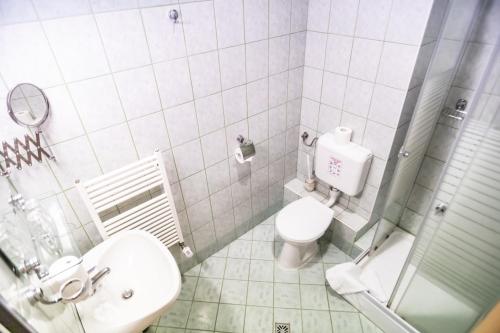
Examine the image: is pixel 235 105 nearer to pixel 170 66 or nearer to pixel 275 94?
pixel 275 94

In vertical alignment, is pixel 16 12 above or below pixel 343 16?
above

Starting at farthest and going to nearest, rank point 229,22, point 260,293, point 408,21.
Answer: point 260,293
point 229,22
point 408,21

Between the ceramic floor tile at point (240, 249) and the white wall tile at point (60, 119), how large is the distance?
153 centimetres

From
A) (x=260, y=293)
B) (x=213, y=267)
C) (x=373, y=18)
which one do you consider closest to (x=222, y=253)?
(x=213, y=267)

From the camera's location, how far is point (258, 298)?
2.01 meters

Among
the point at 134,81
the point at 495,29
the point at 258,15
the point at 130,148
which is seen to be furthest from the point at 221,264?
the point at 495,29

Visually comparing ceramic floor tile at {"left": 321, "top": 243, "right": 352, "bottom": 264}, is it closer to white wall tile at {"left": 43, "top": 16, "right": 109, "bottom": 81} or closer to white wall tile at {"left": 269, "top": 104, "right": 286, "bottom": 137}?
white wall tile at {"left": 269, "top": 104, "right": 286, "bottom": 137}

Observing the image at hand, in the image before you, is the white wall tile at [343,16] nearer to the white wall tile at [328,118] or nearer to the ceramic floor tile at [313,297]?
the white wall tile at [328,118]

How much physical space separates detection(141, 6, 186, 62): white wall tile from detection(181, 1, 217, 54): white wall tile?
0.04 meters

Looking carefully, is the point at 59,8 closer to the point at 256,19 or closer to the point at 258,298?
the point at 256,19

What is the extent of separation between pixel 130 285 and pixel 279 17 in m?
1.74

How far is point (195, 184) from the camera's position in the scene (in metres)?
1.90

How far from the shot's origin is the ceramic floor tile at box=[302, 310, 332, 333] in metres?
1.82

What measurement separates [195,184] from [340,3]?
1458 mm
